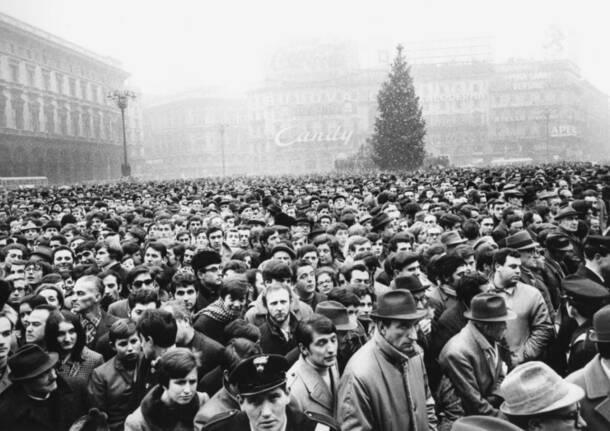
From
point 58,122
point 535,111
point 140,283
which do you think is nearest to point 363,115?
point 535,111

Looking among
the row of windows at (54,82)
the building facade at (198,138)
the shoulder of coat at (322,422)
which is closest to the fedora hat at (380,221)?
the shoulder of coat at (322,422)

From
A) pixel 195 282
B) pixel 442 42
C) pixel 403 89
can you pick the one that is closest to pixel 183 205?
pixel 195 282

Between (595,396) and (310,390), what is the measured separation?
5.95 feet

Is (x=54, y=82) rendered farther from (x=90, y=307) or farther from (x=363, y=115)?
(x=90, y=307)

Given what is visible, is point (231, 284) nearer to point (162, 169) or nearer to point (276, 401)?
point (276, 401)

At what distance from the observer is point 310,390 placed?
437 centimetres

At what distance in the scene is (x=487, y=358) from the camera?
4.71 meters

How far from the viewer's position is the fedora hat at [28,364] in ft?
14.8

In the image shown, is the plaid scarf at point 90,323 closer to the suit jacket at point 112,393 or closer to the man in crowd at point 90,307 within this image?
the man in crowd at point 90,307

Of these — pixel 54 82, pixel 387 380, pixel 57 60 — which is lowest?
pixel 387 380

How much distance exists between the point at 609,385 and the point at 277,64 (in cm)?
8640

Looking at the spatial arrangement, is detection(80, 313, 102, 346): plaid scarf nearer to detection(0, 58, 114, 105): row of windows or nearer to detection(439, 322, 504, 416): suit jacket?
detection(439, 322, 504, 416): suit jacket

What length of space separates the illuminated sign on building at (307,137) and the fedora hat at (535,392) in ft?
249

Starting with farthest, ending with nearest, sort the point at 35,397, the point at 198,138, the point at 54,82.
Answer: the point at 198,138, the point at 54,82, the point at 35,397
